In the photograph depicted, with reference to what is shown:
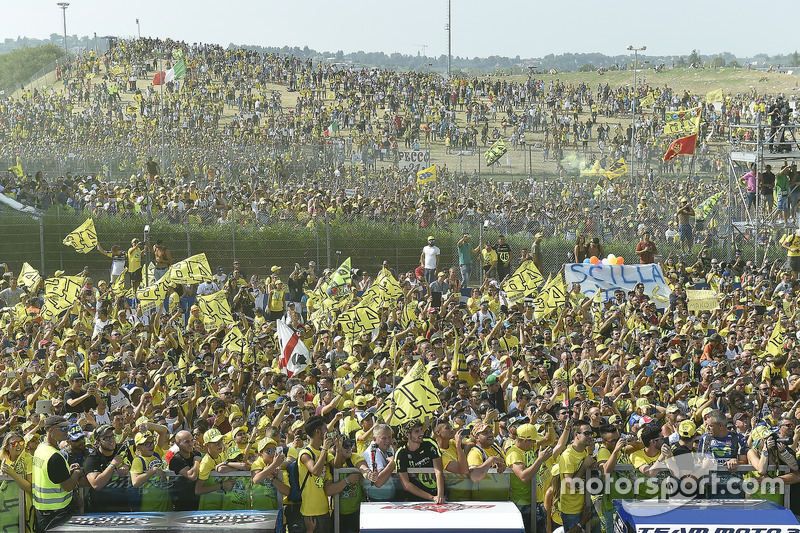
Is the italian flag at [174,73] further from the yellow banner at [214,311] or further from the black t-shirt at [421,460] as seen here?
the black t-shirt at [421,460]

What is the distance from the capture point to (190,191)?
2748 centimetres

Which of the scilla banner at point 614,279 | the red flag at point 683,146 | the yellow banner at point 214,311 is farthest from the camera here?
the red flag at point 683,146

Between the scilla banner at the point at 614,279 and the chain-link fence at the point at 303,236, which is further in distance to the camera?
the chain-link fence at the point at 303,236

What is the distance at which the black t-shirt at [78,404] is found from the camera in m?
11.4

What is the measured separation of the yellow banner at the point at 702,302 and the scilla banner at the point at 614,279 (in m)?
1.07

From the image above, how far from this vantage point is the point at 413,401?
1018cm

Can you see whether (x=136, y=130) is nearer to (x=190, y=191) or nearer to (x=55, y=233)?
(x=190, y=191)

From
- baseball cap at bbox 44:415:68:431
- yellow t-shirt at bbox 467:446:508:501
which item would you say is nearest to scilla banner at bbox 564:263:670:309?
yellow t-shirt at bbox 467:446:508:501

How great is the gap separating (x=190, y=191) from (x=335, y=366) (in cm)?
1508

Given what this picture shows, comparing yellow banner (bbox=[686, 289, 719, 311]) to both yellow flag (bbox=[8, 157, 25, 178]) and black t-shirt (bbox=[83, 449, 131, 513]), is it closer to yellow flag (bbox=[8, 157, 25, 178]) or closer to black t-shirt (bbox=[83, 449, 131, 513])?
black t-shirt (bbox=[83, 449, 131, 513])

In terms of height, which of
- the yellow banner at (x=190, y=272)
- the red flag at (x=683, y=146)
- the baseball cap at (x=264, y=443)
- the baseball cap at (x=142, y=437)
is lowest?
the baseball cap at (x=264, y=443)

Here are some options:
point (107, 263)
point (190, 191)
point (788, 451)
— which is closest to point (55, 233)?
point (107, 263)

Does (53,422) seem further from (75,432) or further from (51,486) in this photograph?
(75,432)

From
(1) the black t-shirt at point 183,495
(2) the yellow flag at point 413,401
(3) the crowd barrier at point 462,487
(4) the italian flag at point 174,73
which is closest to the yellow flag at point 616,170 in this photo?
(4) the italian flag at point 174,73
